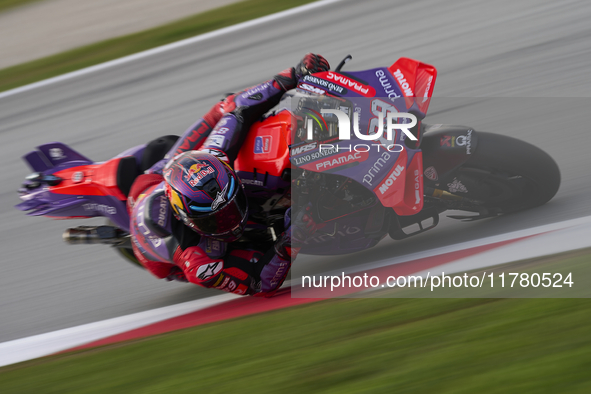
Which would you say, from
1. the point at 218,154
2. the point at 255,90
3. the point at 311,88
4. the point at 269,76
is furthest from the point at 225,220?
the point at 269,76

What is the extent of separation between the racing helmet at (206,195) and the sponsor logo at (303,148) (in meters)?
0.38

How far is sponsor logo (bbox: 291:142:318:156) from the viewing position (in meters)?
3.20

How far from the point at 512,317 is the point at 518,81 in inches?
126

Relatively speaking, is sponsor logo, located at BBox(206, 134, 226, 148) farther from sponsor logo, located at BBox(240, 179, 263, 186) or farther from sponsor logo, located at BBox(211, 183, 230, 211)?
sponsor logo, located at BBox(211, 183, 230, 211)

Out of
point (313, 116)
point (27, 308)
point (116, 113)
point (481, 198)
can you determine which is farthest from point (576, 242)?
point (116, 113)

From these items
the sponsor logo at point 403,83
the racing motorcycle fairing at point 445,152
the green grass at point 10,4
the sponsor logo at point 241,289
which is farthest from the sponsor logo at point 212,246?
the green grass at point 10,4

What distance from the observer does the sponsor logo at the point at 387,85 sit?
3.17 m

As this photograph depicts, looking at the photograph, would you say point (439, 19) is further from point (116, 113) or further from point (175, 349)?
point (175, 349)

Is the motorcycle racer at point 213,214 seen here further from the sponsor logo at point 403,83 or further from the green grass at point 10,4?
the green grass at point 10,4

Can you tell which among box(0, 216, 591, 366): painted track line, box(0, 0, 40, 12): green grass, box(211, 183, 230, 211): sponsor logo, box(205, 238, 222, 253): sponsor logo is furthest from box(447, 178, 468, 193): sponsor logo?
box(0, 0, 40, 12): green grass

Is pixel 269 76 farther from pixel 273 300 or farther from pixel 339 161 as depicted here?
pixel 339 161

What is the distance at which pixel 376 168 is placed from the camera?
304 cm

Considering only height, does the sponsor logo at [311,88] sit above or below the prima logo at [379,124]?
above

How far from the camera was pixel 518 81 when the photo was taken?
5.16 metres
